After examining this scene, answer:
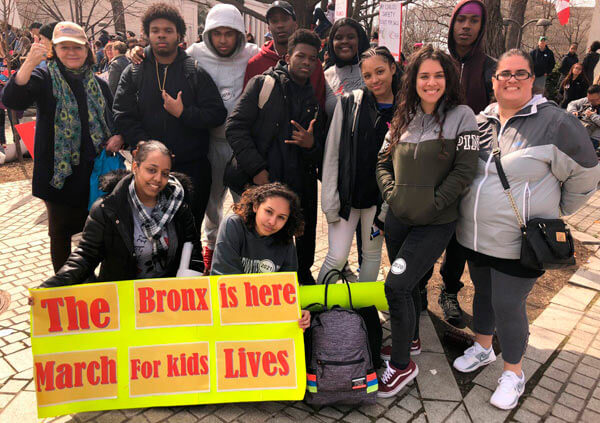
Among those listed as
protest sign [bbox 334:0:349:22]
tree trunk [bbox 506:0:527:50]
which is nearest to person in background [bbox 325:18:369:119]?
protest sign [bbox 334:0:349:22]

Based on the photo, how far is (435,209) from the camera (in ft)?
8.61

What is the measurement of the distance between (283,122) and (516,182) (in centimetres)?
164

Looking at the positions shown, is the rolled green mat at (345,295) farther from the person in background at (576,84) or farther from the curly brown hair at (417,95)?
the person in background at (576,84)

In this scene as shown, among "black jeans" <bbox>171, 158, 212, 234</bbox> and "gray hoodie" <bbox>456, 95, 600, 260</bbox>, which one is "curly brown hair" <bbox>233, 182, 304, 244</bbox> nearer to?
"black jeans" <bbox>171, 158, 212, 234</bbox>

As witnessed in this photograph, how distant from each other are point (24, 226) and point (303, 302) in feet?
14.3

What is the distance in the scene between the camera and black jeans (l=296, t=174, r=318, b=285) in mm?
3592

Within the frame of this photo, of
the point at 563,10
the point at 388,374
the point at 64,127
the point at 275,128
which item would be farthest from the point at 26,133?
the point at 563,10

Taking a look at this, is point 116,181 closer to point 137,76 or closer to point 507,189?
point 137,76

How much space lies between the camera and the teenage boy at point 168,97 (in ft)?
12.0

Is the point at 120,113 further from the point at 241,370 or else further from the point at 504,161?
the point at 504,161

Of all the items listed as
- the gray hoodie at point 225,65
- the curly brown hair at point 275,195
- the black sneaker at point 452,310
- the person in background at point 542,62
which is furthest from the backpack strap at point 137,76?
the person in background at point 542,62

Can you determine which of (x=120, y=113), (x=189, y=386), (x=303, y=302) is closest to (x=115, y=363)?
(x=189, y=386)

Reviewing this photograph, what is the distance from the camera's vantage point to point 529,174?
255cm

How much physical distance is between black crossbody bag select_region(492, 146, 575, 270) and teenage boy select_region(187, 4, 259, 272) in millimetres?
2245
